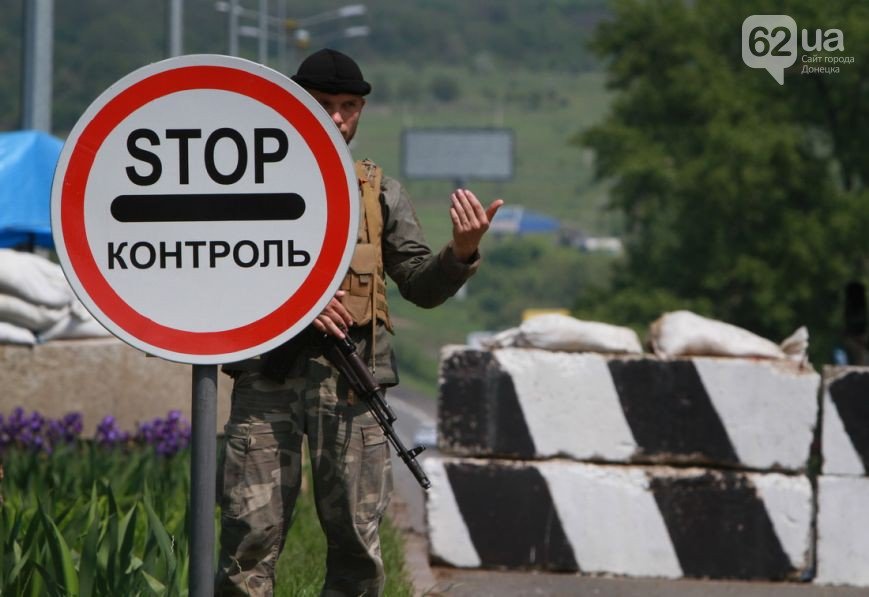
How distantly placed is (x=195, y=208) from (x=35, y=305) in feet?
19.6

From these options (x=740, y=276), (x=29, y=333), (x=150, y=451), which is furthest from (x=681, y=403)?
(x=740, y=276)

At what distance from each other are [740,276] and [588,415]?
3877 cm

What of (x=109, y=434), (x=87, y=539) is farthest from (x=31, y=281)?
(x=87, y=539)

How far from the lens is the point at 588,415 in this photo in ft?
24.3

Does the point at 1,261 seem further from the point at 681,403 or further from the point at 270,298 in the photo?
the point at 270,298

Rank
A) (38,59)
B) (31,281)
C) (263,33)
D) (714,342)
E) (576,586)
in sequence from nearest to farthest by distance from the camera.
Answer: (576,586) → (714,342) → (31,281) → (38,59) → (263,33)

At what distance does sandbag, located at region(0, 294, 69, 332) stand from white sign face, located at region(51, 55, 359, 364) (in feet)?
19.1

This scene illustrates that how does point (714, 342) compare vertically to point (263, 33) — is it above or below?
below

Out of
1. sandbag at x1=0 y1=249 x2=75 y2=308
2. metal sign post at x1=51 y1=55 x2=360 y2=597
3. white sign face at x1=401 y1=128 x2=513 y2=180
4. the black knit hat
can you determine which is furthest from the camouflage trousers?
white sign face at x1=401 y1=128 x2=513 y2=180

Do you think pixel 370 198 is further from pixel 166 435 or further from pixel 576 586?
pixel 166 435

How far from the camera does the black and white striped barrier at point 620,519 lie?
288 inches

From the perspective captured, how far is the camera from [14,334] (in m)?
9.41

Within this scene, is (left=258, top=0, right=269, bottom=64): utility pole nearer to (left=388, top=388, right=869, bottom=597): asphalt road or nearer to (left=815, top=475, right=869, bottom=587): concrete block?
(left=388, top=388, right=869, bottom=597): asphalt road

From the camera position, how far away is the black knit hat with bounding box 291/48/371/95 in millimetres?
4715
